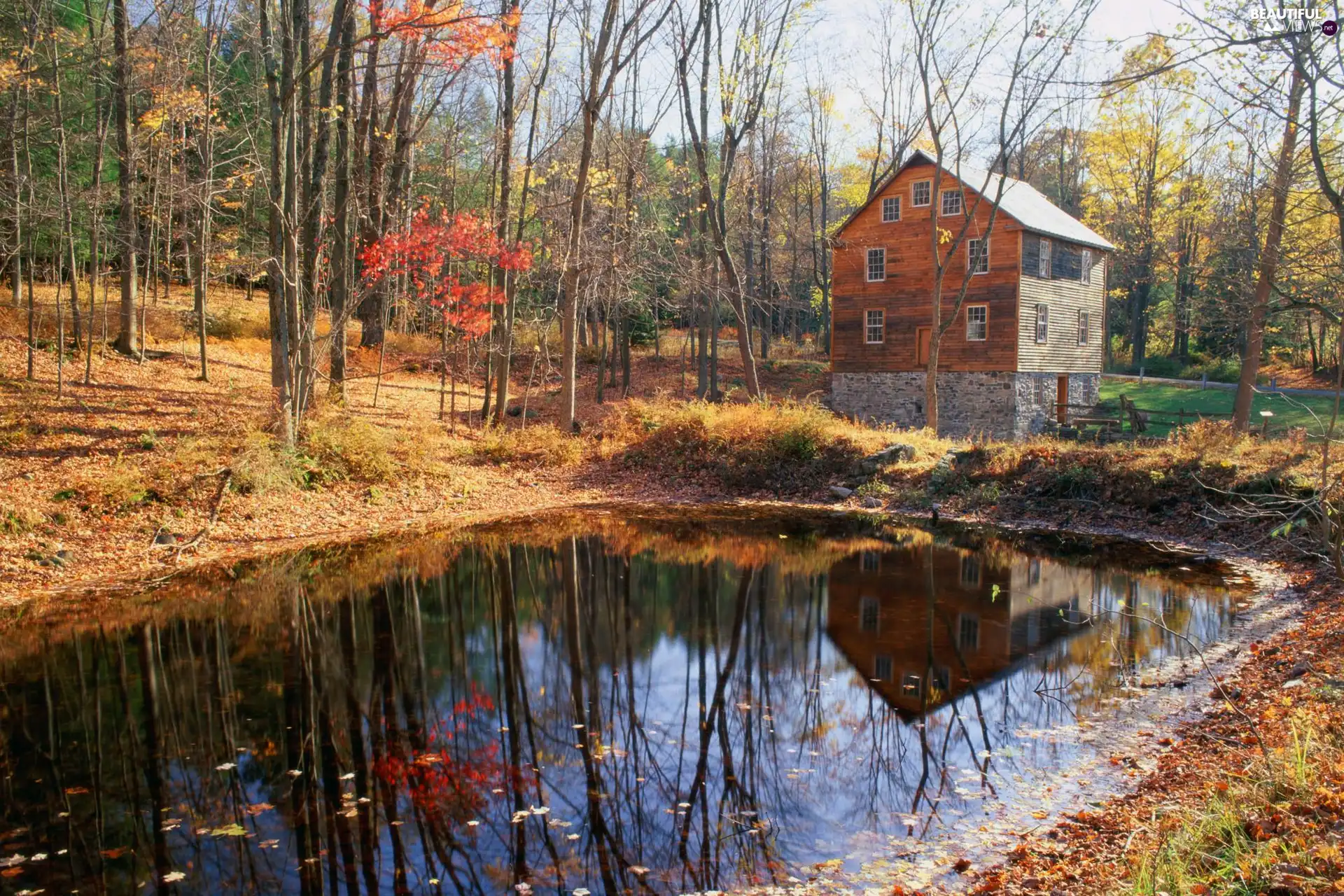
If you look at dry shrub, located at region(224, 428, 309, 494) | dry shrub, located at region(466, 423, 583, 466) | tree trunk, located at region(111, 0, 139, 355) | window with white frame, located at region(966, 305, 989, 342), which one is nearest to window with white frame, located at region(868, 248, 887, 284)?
window with white frame, located at region(966, 305, 989, 342)

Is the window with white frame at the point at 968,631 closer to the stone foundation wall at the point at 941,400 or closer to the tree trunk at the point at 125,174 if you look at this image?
the tree trunk at the point at 125,174

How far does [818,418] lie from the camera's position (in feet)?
65.5

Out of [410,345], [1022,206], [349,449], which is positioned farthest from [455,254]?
[1022,206]

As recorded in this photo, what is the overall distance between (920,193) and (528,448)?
18.1 meters

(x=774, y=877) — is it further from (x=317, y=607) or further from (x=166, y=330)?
(x=166, y=330)

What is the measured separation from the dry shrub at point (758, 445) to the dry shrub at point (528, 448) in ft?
4.93

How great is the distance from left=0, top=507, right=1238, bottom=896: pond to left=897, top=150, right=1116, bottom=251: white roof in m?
19.5

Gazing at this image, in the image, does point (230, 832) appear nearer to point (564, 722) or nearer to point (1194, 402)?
point (564, 722)

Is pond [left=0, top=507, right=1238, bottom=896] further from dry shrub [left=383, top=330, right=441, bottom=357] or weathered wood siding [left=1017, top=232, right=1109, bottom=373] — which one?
dry shrub [left=383, top=330, right=441, bottom=357]

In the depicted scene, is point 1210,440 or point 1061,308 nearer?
point 1210,440

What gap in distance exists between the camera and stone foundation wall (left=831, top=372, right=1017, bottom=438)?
2948cm

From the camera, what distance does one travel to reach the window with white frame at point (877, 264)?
104 ft

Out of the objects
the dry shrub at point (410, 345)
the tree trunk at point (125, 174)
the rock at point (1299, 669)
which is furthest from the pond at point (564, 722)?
the dry shrub at point (410, 345)

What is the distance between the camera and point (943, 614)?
10711 millimetres
